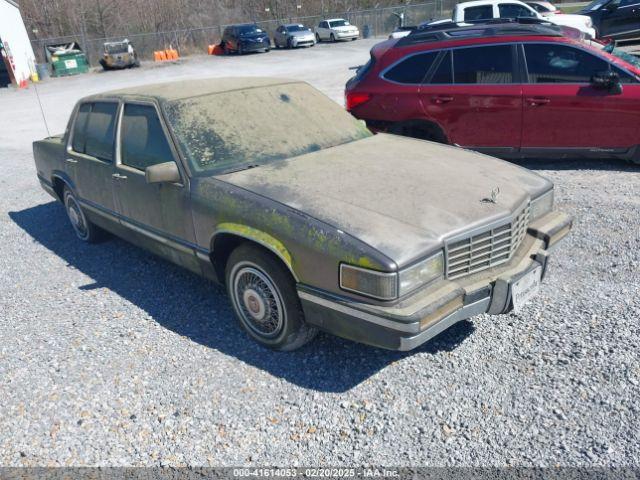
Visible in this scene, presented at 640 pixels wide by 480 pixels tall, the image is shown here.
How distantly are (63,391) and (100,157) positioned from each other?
2149mm

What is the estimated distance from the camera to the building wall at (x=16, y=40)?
71.9ft

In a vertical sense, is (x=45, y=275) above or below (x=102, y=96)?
below

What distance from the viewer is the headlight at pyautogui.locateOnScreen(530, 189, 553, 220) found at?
11.5 feet

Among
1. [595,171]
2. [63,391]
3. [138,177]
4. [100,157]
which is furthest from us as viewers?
[595,171]

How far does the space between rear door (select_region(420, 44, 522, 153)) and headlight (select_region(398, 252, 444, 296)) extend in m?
4.10

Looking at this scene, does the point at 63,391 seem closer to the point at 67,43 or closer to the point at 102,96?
the point at 102,96

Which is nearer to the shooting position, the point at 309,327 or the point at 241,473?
the point at 241,473

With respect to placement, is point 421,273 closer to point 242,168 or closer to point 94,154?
point 242,168

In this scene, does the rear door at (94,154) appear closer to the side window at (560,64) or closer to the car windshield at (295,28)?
the side window at (560,64)

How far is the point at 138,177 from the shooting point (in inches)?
157

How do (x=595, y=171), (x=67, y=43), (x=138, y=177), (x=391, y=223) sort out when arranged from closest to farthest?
(x=391, y=223), (x=138, y=177), (x=595, y=171), (x=67, y=43)

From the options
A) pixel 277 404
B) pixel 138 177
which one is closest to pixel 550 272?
pixel 277 404

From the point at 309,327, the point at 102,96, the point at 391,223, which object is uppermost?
the point at 102,96

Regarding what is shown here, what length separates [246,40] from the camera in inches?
1123
